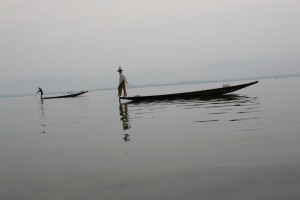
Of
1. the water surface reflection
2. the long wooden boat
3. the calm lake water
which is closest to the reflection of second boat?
the water surface reflection

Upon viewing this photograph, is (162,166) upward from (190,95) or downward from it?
downward

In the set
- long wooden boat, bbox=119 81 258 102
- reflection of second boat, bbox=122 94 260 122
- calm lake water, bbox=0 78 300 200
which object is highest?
long wooden boat, bbox=119 81 258 102

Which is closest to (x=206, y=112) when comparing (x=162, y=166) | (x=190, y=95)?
(x=162, y=166)

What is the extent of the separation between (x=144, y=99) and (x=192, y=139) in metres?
15.5

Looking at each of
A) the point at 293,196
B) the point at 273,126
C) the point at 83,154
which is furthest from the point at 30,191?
the point at 273,126

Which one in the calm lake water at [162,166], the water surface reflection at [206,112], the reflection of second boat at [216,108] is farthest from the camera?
the reflection of second boat at [216,108]

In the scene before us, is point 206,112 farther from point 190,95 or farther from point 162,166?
point 190,95

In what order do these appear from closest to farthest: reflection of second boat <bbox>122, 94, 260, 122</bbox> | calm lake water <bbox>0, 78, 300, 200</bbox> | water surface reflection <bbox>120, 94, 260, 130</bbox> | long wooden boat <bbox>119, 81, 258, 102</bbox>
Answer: calm lake water <bbox>0, 78, 300, 200</bbox>
water surface reflection <bbox>120, 94, 260, 130</bbox>
reflection of second boat <bbox>122, 94, 260, 122</bbox>
long wooden boat <bbox>119, 81, 258, 102</bbox>

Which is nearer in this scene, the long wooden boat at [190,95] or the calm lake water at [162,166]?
the calm lake water at [162,166]

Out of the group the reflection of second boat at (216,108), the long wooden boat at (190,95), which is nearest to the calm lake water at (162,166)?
the reflection of second boat at (216,108)

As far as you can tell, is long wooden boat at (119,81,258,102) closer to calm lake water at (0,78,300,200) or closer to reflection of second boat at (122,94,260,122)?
reflection of second boat at (122,94,260,122)

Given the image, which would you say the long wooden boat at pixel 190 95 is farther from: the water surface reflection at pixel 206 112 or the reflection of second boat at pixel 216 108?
the water surface reflection at pixel 206 112

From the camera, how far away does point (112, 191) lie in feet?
13.2

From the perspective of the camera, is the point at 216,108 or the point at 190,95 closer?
the point at 216,108
